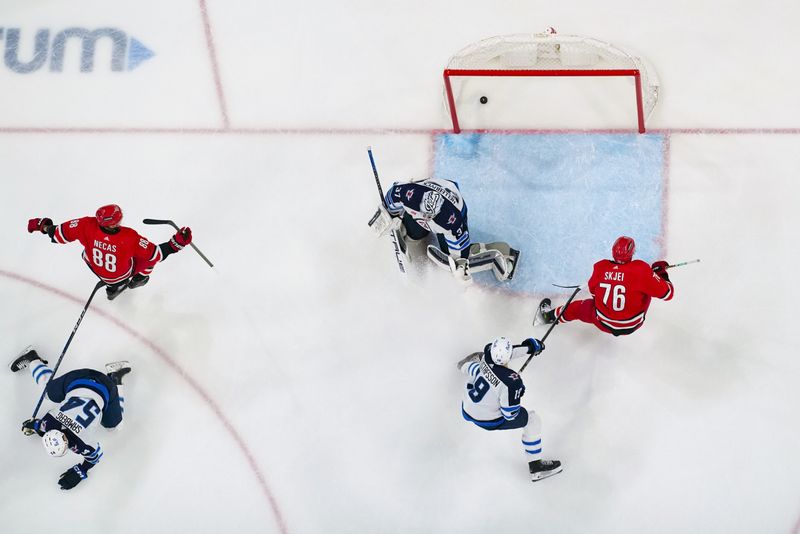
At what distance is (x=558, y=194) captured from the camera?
719 cm

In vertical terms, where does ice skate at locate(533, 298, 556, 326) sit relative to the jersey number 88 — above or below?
below

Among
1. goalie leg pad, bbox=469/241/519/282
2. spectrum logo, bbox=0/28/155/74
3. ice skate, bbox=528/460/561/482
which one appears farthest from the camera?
spectrum logo, bbox=0/28/155/74

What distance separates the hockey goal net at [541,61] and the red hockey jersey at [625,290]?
135cm

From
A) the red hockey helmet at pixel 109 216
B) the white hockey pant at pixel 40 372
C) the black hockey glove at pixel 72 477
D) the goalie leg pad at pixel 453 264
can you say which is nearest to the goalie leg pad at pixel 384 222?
the goalie leg pad at pixel 453 264

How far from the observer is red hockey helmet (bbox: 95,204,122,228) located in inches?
255

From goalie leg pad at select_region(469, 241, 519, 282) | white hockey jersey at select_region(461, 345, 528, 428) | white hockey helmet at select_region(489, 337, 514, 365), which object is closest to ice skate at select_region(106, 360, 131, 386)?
white hockey jersey at select_region(461, 345, 528, 428)

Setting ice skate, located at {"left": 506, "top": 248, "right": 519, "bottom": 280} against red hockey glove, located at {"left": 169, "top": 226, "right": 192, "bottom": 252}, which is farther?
ice skate, located at {"left": 506, "top": 248, "right": 519, "bottom": 280}

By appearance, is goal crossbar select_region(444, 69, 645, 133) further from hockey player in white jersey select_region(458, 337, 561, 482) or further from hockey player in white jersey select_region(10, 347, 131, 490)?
hockey player in white jersey select_region(10, 347, 131, 490)

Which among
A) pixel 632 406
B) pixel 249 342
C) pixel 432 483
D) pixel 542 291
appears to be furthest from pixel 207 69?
pixel 632 406

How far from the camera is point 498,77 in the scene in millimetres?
7445

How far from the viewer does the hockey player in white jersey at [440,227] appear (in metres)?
6.44

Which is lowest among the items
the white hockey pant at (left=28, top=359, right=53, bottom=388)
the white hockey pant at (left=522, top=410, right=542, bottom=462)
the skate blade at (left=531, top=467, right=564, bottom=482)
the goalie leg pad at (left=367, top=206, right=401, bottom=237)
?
the skate blade at (left=531, top=467, right=564, bottom=482)

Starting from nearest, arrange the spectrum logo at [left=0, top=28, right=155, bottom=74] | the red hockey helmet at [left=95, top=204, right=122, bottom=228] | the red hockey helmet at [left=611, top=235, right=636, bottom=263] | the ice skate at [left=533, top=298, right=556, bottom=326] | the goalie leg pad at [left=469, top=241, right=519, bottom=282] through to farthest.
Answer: the red hockey helmet at [left=611, top=235, right=636, bottom=263], the red hockey helmet at [left=95, top=204, right=122, bottom=228], the ice skate at [left=533, top=298, right=556, bottom=326], the goalie leg pad at [left=469, top=241, right=519, bottom=282], the spectrum logo at [left=0, top=28, right=155, bottom=74]

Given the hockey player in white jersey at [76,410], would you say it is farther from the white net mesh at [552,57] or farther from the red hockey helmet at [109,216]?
the white net mesh at [552,57]
